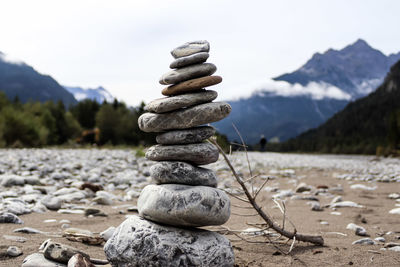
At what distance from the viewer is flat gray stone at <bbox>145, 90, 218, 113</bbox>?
319 cm

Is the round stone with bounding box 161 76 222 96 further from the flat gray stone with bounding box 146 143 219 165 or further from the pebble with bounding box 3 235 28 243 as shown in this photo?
the pebble with bounding box 3 235 28 243

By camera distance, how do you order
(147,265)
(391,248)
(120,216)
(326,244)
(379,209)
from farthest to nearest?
(379,209), (120,216), (326,244), (391,248), (147,265)

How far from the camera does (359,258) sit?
10.7 feet

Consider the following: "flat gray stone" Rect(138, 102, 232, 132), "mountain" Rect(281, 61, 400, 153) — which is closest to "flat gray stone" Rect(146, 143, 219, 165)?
"flat gray stone" Rect(138, 102, 232, 132)

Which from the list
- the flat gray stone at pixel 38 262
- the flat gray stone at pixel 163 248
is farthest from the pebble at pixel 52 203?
the flat gray stone at pixel 163 248

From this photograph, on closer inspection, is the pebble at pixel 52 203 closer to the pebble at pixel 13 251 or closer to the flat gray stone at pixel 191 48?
the pebble at pixel 13 251

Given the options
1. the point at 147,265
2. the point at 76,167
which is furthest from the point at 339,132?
the point at 147,265

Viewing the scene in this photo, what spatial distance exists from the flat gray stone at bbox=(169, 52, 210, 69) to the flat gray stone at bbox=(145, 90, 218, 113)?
33cm

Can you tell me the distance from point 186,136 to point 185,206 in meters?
0.72

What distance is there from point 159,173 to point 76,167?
26.2 feet

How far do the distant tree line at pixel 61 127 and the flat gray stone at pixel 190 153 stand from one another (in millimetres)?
22032

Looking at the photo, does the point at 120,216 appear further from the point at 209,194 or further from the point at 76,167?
the point at 76,167

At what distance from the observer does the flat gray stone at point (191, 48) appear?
3357 millimetres

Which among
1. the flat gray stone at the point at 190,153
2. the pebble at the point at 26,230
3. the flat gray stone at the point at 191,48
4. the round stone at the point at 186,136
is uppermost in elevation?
the flat gray stone at the point at 191,48
